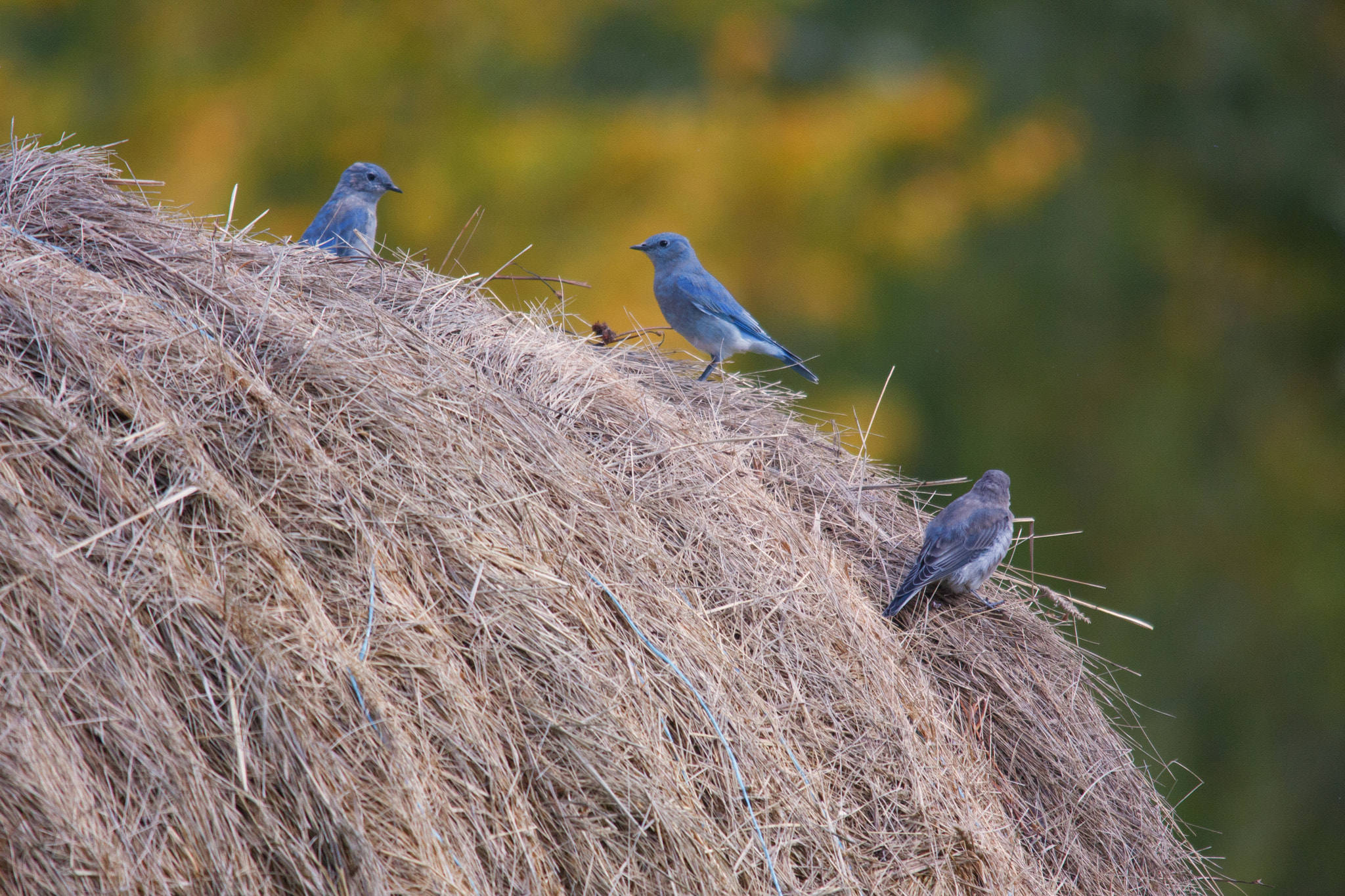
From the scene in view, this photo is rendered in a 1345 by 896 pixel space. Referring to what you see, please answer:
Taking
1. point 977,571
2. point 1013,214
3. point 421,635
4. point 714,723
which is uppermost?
point 421,635

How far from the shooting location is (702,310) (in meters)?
5.09

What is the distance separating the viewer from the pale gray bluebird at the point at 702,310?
5086 mm

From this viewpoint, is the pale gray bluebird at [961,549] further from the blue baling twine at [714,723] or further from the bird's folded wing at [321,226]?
the bird's folded wing at [321,226]

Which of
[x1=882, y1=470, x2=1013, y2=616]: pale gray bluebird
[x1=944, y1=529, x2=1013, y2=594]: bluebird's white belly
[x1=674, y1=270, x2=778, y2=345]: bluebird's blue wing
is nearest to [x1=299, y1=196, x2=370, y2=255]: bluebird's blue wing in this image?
[x1=674, y1=270, x2=778, y2=345]: bluebird's blue wing

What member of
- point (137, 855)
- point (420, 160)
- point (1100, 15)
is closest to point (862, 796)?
point (137, 855)

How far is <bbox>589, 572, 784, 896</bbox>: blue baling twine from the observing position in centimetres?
248

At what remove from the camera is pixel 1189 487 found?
11703 millimetres

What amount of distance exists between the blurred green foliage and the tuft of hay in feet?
22.5

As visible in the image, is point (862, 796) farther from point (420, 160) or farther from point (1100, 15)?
point (1100, 15)

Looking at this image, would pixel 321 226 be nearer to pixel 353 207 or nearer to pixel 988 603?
pixel 353 207

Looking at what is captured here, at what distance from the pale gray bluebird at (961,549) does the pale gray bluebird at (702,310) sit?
147cm

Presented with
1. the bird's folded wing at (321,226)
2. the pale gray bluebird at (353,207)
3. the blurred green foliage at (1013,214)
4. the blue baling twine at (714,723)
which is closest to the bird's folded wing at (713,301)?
the pale gray bluebird at (353,207)

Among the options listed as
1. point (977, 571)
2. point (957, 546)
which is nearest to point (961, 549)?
point (957, 546)

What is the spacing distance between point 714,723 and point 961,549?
45.7 inches
